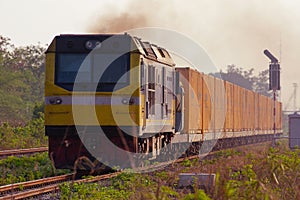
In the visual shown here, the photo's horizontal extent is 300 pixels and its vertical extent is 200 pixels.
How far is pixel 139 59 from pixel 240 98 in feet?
66.0

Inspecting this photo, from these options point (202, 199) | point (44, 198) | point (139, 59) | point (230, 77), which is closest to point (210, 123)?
point (139, 59)

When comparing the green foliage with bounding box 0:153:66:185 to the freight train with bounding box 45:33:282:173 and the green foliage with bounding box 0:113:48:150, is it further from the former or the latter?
the green foliage with bounding box 0:113:48:150

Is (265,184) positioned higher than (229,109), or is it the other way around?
(229,109)

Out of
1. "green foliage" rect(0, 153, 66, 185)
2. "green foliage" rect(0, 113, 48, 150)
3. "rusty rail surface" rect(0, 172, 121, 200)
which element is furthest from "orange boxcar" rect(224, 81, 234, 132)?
"rusty rail surface" rect(0, 172, 121, 200)

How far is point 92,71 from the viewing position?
15.1 m

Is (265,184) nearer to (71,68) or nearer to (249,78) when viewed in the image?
(71,68)

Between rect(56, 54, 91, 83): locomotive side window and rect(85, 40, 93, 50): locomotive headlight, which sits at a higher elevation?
rect(85, 40, 93, 50): locomotive headlight

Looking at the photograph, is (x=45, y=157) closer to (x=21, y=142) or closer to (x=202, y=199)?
(x=21, y=142)

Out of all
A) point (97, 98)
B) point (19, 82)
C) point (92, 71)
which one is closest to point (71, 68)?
point (92, 71)

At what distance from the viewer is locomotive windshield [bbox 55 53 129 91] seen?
49.2 feet

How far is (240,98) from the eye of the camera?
34.6 meters

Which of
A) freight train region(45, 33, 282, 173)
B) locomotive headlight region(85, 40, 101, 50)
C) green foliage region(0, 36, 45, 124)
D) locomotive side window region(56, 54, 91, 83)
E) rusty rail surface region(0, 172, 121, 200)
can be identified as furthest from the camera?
green foliage region(0, 36, 45, 124)

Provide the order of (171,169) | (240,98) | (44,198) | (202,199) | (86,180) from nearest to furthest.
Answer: (202,199)
(44,198)
(86,180)
(171,169)
(240,98)

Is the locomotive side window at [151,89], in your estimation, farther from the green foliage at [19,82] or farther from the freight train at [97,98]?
the green foliage at [19,82]
